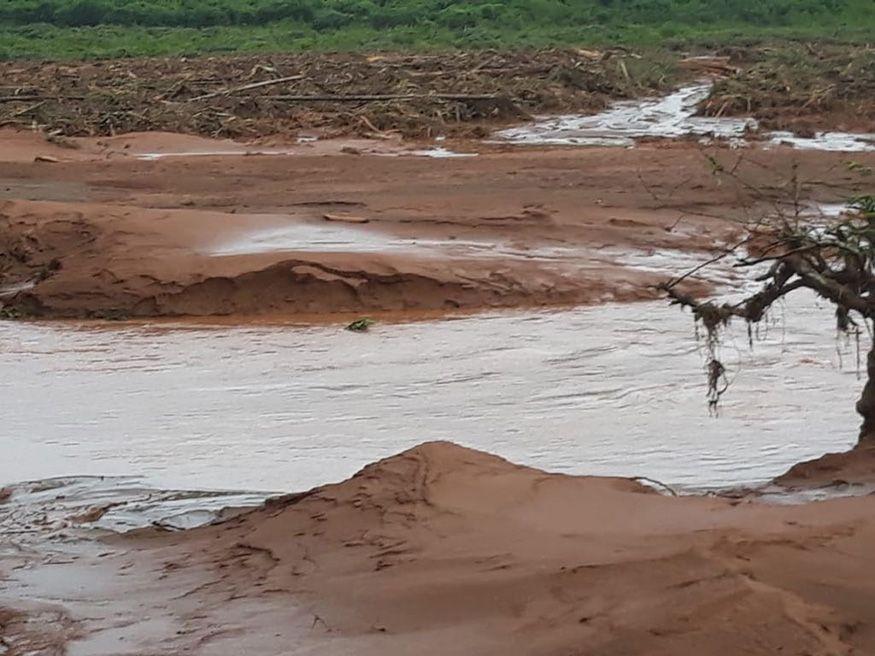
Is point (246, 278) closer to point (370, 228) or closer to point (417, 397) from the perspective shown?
point (370, 228)

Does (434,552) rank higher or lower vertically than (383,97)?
lower

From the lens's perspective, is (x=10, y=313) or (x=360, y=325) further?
(x=10, y=313)

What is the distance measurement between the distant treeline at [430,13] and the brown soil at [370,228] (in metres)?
23.1

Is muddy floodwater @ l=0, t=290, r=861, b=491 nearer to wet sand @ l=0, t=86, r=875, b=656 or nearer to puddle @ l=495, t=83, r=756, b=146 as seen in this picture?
wet sand @ l=0, t=86, r=875, b=656

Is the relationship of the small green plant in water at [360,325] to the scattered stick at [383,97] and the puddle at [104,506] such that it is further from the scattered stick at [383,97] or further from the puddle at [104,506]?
the scattered stick at [383,97]

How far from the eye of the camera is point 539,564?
4590 mm

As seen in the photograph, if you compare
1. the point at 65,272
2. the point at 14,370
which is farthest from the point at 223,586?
the point at 65,272

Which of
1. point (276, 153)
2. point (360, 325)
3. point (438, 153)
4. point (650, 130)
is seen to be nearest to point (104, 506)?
point (360, 325)

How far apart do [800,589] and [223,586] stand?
2.11 meters

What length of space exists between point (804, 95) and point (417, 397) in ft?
47.1

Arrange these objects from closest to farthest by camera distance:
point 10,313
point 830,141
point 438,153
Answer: point 10,313 → point 830,141 → point 438,153

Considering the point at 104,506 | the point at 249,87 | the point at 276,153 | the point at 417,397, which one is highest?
the point at 249,87

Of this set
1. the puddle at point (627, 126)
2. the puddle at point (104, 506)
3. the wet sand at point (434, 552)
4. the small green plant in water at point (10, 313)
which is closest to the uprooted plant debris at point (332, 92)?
the puddle at point (627, 126)

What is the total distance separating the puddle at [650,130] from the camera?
18.8m
